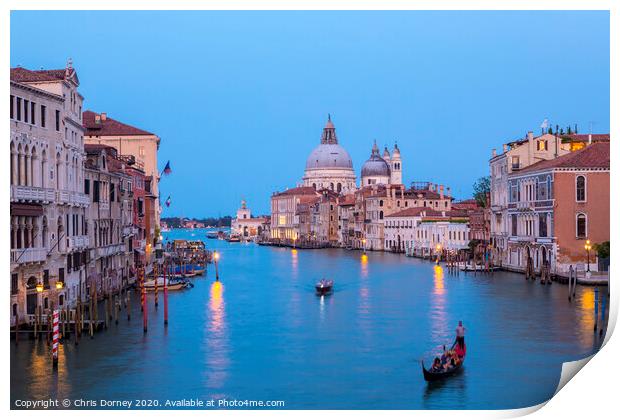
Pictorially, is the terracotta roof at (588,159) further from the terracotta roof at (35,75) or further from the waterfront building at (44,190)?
the terracotta roof at (35,75)

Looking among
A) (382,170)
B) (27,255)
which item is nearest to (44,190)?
(27,255)

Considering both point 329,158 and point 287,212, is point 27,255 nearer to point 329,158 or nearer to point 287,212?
point 287,212

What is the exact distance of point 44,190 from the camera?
1250 cm

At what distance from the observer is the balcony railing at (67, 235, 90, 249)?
1381cm

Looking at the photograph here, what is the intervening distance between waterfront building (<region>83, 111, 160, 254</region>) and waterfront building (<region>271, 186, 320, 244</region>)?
33240mm

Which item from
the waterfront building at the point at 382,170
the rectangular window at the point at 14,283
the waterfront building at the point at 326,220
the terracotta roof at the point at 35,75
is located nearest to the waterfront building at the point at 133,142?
the terracotta roof at the point at 35,75

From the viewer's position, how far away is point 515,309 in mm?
16281

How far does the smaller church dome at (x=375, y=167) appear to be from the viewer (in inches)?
2474

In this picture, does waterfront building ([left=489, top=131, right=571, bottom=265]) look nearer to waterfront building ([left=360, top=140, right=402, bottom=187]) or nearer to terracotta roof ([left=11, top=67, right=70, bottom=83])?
terracotta roof ([left=11, top=67, right=70, bottom=83])

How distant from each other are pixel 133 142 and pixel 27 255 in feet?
47.0

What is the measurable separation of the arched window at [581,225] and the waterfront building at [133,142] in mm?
9202

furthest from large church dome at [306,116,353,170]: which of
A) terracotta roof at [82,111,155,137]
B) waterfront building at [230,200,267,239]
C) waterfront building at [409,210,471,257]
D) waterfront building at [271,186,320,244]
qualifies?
terracotta roof at [82,111,155,137]

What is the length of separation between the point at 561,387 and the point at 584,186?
Result: 9.61 meters
